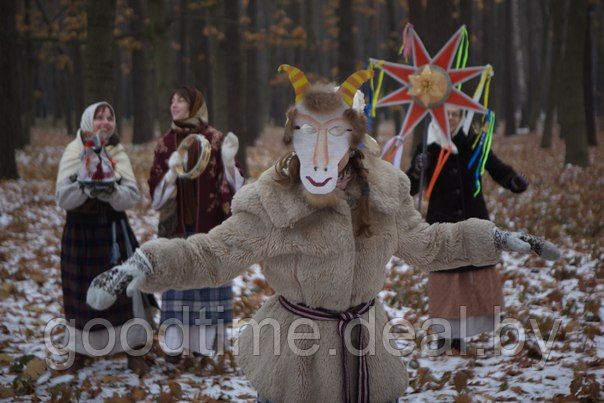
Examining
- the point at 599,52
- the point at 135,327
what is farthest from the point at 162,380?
the point at 599,52

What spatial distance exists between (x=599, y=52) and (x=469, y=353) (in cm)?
2147

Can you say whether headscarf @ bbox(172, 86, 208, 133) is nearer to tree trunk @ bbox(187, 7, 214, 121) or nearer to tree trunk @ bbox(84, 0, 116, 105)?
tree trunk @ bbox(84, 0, 116, 105)

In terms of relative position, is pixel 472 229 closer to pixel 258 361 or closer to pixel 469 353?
pixel 258 361

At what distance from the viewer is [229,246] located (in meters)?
2.66

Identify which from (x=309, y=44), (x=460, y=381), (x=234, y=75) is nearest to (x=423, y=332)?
(x=460, y=381)

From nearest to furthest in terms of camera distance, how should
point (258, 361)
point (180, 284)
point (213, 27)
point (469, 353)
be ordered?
1. point (180, 284)
2. point (258, 361)
3. point (469, 353)
4. point (213, 27)

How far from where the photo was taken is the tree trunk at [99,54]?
785 centimetres

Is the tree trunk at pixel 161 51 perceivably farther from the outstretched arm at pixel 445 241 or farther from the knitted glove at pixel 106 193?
the outstretched arm at pixel 445 241

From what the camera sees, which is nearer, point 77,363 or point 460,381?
point 460,381

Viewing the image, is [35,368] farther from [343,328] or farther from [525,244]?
[525,244]

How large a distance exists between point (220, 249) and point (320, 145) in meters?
0.62

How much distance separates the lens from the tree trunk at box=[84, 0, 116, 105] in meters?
7.85

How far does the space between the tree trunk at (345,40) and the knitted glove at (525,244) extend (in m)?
11.5

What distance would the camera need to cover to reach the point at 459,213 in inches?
208
